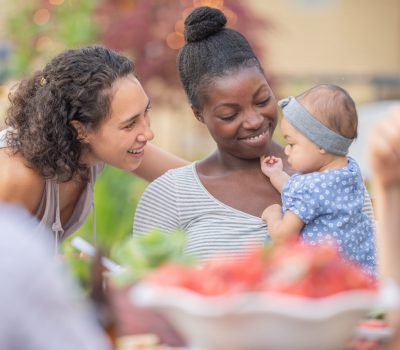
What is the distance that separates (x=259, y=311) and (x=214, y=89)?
1.89m

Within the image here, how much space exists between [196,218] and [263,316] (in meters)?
1.82

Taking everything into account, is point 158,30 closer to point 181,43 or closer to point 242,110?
point 181,43

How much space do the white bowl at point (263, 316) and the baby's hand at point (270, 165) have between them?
1.74 metres

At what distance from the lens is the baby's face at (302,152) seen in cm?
355

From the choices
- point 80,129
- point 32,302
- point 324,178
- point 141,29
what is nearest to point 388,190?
point 32,302

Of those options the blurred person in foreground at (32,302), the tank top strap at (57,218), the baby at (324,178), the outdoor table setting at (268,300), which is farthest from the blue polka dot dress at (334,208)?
the blurred person in foreground at (32,302)

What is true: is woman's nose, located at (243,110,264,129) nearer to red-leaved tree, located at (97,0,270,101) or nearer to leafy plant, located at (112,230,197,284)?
leafy plant, located at (112,230,197,284)

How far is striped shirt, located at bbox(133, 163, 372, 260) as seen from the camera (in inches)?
152

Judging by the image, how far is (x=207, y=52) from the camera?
409cm

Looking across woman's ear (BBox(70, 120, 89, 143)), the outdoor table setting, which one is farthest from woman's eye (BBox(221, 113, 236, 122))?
the outdoor table setting

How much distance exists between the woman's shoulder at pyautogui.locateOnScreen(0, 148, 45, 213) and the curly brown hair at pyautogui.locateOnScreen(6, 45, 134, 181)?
31 mm

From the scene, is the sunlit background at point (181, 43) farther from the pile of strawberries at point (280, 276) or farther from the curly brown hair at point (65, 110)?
the pile of strawberries at point (280, 276)

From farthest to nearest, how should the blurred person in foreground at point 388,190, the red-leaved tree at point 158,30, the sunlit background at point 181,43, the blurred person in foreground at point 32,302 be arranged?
the red-leaved tree at point 158,30
the sunlit background at point 181,43
the blurred person in foreground at point 388,190
the blurred person in foreground at point 32,302

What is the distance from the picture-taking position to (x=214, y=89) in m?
3.95
